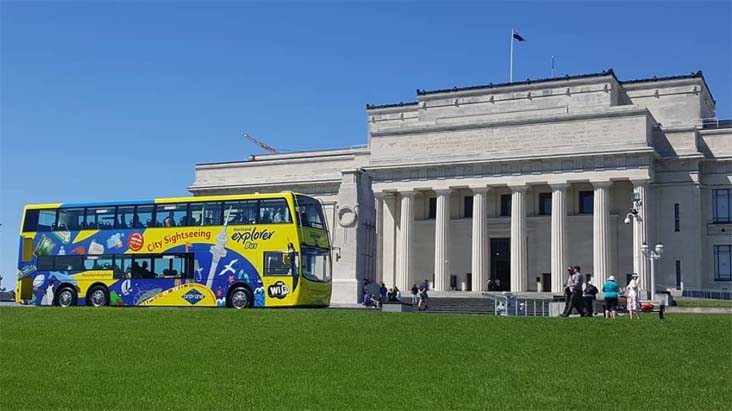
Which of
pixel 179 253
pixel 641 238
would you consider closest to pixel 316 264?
pixel 179 253

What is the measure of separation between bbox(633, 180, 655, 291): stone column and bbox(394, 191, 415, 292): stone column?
1655 centimetres

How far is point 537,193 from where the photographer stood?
6356 centimetres

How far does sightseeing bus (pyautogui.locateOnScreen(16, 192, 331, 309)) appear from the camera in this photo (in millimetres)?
32312

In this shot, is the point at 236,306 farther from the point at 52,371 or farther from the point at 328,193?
the point at 328,193

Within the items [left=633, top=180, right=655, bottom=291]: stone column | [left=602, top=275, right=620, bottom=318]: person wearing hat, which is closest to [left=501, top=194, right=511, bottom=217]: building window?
[left=633, top=180, right=655, bottom=291]: stone column

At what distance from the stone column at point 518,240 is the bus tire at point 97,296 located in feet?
108

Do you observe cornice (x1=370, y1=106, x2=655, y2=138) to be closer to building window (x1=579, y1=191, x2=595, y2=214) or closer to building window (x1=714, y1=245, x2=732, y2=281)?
building window (x1=579, y1=191, x2=595, y2=214)

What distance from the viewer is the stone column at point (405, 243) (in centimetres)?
6406

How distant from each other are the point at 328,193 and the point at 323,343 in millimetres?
50145

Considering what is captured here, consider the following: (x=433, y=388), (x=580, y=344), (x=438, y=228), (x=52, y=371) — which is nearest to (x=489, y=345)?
(x=580, y=344)

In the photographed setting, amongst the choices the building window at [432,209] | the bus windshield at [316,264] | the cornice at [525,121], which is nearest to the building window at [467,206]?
the building window at [432,209]

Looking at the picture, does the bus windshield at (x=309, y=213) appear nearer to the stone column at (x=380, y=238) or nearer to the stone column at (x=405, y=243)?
the stone column at (x=405, y=243)

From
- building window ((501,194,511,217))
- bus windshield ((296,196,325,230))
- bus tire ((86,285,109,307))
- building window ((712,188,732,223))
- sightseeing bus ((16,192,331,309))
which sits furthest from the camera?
building window ((501,194,511,217))

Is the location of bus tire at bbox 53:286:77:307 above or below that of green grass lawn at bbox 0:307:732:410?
above
